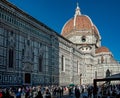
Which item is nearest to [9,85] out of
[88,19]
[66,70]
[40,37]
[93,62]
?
[40,37]

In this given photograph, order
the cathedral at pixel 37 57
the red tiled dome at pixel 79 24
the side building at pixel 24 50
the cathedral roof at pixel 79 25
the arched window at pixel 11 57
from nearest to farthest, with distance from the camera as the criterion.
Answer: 1. the side building at pixel 24 50
2. the cathedral at pixel 37 57
3. the arched window at pixel 11 57
4. the cathedral roof at pixel 79 25
5. the red tiled dome at pixel 79 24

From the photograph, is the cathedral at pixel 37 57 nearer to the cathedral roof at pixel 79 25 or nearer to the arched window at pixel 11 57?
the arched window at pixel 11 57

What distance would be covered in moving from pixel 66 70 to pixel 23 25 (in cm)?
1895

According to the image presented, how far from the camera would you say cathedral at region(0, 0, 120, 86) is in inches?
1103

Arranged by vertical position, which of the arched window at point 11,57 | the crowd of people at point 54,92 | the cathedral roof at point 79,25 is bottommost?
the crowd of people at point 54,92

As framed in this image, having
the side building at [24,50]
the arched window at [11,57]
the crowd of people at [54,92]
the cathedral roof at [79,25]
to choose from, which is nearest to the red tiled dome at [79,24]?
the cathedral roof at [79,25]

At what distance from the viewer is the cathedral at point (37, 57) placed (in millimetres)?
28016

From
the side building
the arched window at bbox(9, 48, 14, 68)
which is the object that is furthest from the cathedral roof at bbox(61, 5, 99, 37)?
the arched window at bbox(9, 48, 14, 68)

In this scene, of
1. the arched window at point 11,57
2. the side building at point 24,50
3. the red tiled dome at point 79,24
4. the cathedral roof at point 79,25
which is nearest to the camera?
the side building at point 24,50

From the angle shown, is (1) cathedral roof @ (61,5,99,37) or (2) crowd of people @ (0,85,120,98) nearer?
(2) crowd of people @ (0,85,120,98)

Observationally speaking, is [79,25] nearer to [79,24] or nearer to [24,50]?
[79,24]

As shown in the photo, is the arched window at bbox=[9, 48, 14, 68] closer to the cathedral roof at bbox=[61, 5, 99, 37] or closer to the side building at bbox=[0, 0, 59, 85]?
the side building at bbox=[0, 0, 59, 85]

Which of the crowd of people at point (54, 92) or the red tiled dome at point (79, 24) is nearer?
the crowd of people at point (54, 92)

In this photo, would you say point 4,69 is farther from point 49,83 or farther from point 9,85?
point 49,83
